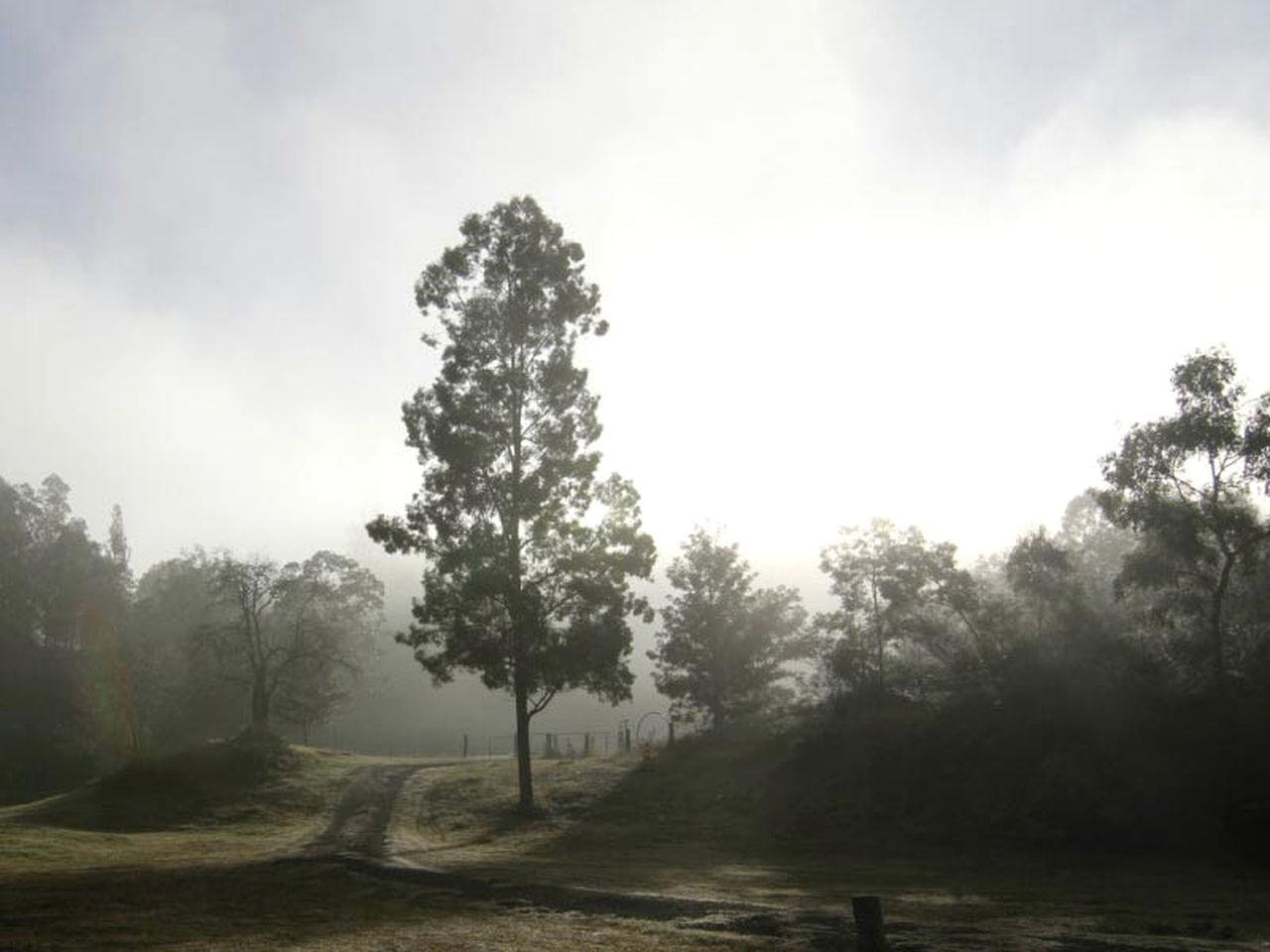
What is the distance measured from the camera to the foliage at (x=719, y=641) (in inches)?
1684

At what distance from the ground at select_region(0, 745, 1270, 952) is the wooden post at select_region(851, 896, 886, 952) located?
2.79ft

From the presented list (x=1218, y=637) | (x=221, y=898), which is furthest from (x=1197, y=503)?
(x=221, y=898)

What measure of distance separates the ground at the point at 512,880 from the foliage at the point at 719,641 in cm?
892

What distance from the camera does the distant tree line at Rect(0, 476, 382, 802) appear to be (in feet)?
159

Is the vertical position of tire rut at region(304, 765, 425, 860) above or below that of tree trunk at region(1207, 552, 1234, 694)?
below

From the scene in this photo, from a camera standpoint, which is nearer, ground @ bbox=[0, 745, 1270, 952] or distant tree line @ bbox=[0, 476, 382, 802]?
ground @ bbox=[0, 745, 1270, 952]

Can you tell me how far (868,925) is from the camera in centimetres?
1037

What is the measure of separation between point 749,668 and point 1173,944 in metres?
32.8

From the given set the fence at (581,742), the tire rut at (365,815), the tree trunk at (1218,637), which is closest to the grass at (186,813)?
the tire rut at (365,815)

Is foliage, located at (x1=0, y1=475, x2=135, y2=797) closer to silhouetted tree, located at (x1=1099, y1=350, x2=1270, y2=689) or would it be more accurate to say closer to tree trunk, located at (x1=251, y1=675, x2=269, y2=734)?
tree trunk, located at (x1=251, y1=675, x2=269, y2=734)

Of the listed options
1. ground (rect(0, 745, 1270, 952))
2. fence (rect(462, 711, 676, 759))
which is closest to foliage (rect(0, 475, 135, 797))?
fence (rect(462, 711, 676, 759))

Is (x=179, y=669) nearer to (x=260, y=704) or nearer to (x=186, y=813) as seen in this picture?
(x=260, y=704)

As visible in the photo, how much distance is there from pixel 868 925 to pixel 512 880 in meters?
8.70

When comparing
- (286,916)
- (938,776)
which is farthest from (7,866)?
(938,776)
